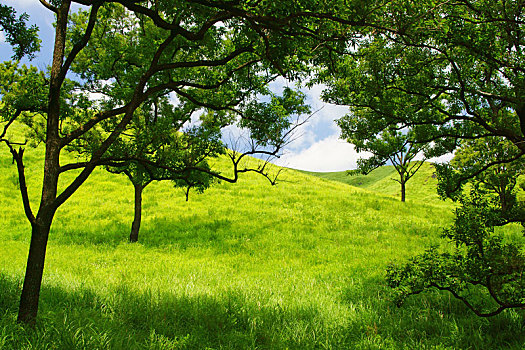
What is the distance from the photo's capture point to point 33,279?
4535 millimetres

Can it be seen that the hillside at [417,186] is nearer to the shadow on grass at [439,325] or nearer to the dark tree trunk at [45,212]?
the shadow on grass at [439,325]

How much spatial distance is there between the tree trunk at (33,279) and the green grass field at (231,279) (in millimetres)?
214

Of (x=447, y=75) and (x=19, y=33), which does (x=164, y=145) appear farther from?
(x=447, y=75)

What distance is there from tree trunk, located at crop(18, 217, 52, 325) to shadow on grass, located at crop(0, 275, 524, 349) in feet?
0.64

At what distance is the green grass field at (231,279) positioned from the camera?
500cm

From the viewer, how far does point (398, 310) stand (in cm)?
654

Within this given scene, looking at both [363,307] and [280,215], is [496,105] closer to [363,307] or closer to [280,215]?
[363,307]

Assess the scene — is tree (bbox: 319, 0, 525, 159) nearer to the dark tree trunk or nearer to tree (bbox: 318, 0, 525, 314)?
tree (bbox: 318, 0, 525, 314)

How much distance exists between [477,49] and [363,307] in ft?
19.4

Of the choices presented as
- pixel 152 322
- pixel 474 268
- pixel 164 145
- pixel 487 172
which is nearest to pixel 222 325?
pixel 152 322

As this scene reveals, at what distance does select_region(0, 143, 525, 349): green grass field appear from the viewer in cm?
500

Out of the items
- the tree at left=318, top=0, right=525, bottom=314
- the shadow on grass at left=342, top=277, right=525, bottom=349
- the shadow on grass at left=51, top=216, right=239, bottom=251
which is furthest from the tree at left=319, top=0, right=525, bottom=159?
the shadow on grass at left=51, top=216, right=239, bottom=251

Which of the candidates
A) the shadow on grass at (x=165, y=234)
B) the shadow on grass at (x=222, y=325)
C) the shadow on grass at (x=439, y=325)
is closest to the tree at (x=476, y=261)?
the shadow on grass at (x=439, y=325)

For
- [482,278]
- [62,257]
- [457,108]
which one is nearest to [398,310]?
[482,278]
